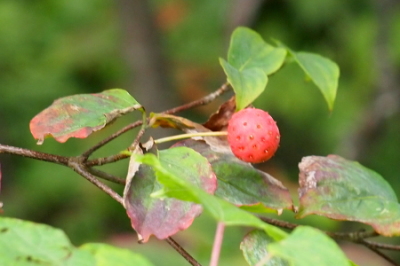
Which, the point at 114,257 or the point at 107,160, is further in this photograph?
the point at 107,160

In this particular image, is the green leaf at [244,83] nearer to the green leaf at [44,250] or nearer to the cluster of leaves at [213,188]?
the cluster of leaves at [213,188]

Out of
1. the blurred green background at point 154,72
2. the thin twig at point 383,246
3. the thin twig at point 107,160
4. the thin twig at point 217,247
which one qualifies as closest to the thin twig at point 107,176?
the thin twig at point 107,160

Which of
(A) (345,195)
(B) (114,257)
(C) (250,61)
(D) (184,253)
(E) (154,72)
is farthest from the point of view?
(E) (154,72)

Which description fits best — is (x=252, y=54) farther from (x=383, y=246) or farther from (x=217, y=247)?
(x=217, y=247)

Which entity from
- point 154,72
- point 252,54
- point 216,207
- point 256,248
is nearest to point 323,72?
point 252,54

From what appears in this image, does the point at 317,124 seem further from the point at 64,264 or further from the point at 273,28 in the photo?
the point at 64,264
